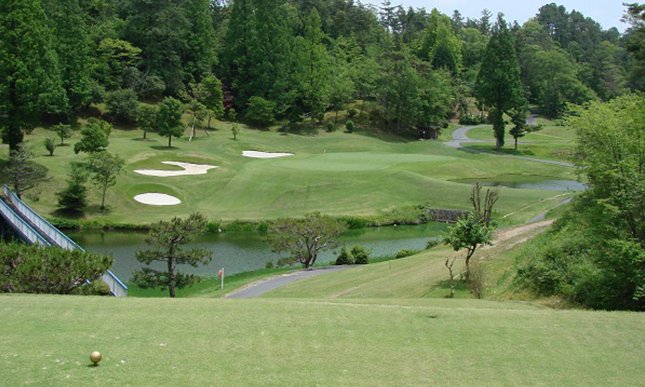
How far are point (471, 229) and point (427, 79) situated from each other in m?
75.9

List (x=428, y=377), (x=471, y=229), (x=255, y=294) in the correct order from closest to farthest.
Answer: (x=428, y=377), (x=471, y=229), (x=255, y=294)

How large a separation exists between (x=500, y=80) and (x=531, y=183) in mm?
22741

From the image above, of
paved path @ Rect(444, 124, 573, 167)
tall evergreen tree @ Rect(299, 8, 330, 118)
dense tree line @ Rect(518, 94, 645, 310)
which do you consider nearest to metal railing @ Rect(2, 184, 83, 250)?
dense tree line @ Rect(518, 94, 645, 310)

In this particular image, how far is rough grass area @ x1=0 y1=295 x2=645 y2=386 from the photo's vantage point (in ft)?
37.4

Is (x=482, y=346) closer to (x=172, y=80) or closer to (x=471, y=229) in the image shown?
(x=471, y=229)

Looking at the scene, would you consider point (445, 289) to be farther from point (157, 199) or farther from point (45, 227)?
point (157, 199)

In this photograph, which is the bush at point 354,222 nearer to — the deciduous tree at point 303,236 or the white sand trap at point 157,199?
the deciduous tree at point 303,236

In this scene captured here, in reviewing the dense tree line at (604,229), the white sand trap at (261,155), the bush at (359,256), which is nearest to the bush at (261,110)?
the white sand trap at (261,155)

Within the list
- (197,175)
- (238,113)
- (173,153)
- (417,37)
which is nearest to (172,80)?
(238,113)

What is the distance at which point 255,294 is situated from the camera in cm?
2847

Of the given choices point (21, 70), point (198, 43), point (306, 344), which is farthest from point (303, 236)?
point (198, 43)

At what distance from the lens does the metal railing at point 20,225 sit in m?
33.0

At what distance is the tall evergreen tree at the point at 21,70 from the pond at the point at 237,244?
1167cm

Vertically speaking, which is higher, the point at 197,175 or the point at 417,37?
the point at 417,37
